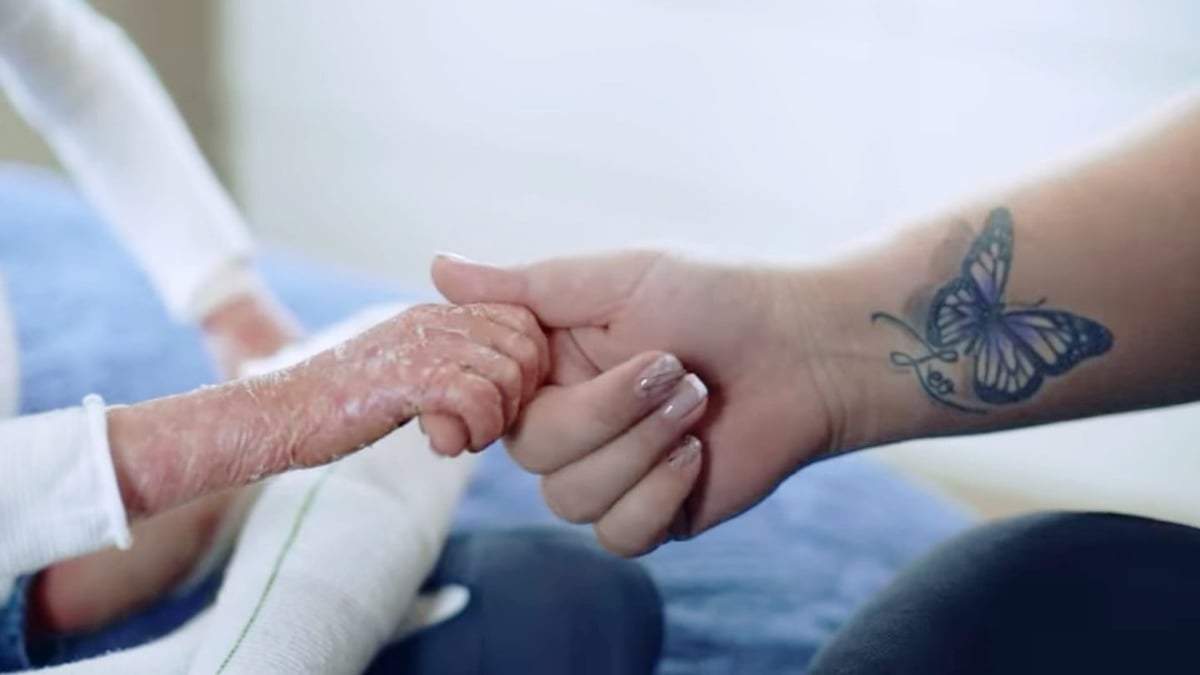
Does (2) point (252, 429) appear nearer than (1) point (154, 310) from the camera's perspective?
Yes

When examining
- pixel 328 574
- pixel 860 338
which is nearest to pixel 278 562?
pixel 328 574

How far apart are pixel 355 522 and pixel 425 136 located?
1.55 m

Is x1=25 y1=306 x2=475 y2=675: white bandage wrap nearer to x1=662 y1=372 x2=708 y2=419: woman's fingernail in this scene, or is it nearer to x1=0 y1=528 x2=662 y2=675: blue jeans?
x1=0 y1=528 x2=662 y2=675: blue jeans

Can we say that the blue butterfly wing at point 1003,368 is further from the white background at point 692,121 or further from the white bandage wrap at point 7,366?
the white background at point 692,121

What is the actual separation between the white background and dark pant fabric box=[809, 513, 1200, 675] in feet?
3.13

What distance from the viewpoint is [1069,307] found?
90cm

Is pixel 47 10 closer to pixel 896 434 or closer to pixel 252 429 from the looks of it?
pixel 252 429

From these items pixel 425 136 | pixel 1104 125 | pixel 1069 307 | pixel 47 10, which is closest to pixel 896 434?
pixel 1069 307

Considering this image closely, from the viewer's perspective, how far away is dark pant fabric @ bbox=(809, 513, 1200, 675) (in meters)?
0.73

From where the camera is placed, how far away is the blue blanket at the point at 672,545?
1.13 m

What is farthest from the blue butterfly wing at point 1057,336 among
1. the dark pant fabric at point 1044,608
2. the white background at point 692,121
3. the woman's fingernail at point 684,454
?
the white background at point 692,121

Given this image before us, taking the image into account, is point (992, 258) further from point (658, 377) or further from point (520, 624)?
point (520, 624)

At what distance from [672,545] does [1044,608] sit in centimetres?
50

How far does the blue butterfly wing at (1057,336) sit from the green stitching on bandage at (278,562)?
47cm
